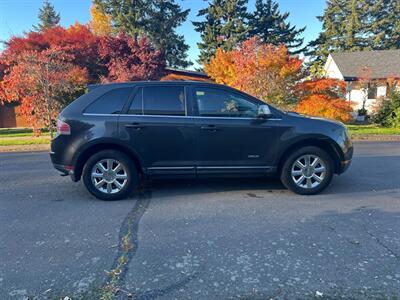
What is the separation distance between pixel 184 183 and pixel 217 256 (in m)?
2.84

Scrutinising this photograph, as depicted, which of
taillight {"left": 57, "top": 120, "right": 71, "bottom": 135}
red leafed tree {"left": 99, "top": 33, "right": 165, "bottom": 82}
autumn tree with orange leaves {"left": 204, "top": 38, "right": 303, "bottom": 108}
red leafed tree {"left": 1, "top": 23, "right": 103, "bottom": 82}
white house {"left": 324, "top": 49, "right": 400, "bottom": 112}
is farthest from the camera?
white house {"left": 324, "top": 49, "right": 400, "bottom": 112}

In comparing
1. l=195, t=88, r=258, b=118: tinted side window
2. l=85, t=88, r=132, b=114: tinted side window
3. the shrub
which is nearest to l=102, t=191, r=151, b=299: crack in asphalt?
l=85, t=88, r=132, b=114: tinted side window

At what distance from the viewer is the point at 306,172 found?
5.00 meters

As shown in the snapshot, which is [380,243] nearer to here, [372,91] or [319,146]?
[319,146]

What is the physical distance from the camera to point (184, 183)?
5.89 meters

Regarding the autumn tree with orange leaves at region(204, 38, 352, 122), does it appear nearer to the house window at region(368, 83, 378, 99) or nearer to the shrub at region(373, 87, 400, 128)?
the shrub at region(373, 87, 400, 128)

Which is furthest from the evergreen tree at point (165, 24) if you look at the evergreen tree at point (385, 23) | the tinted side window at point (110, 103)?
the tinted side window at point (110, 103)

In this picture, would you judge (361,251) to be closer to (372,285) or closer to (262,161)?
(372,285)

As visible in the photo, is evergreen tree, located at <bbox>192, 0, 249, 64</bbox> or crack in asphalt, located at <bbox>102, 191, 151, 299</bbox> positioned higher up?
evergreen tree, located at <bbox>192, 0, 249, 64</bbox>

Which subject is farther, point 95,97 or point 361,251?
point 95,97

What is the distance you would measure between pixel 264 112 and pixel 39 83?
33.4 ft

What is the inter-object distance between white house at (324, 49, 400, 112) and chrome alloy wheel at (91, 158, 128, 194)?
20.8 meters

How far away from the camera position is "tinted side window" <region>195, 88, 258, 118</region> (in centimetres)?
493

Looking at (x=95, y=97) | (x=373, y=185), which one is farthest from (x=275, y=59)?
A: (x=95, y=97)
